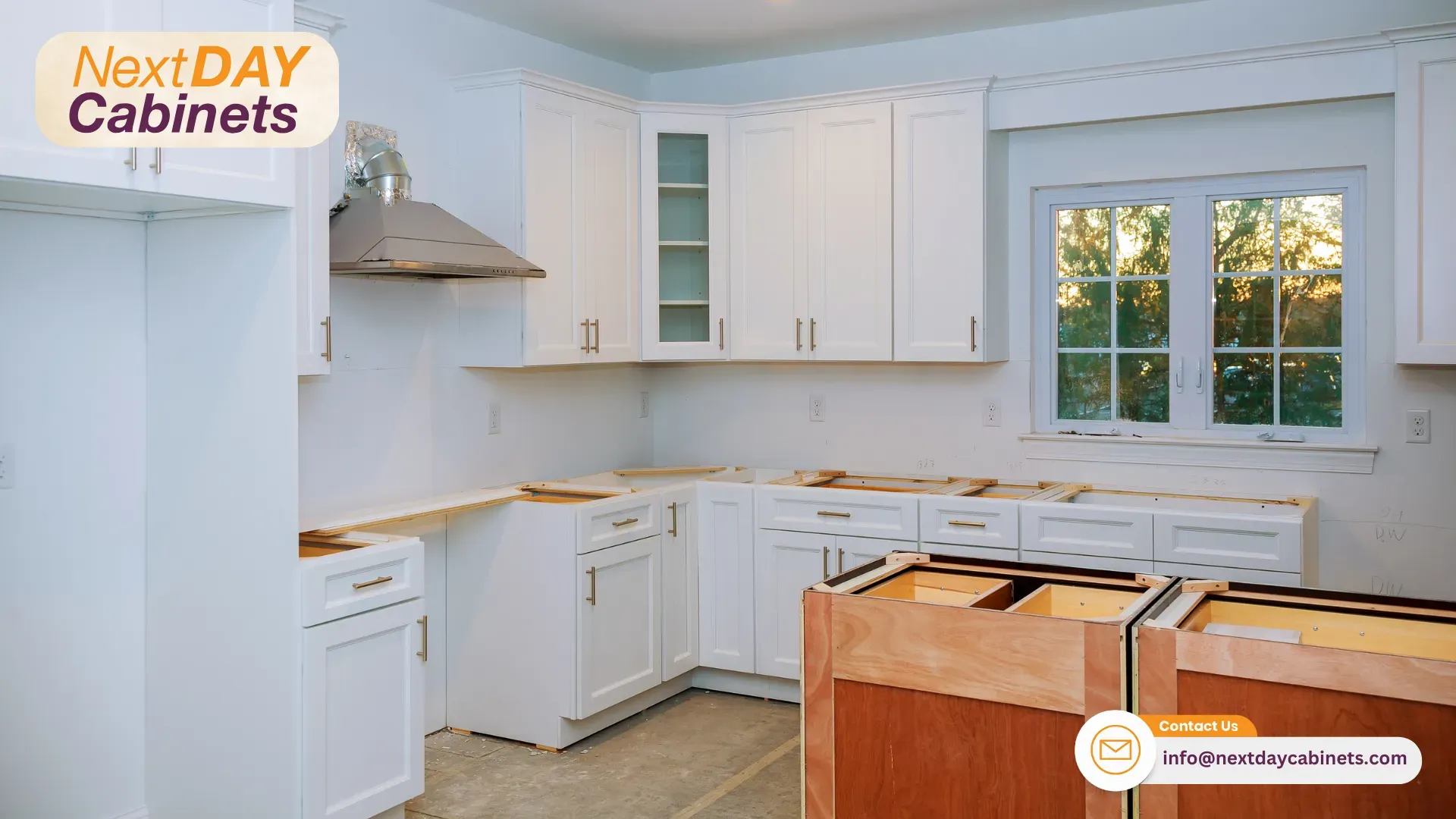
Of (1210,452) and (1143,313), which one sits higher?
(1143,313)

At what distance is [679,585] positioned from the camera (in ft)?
14.3

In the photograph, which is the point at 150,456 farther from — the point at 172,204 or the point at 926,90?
the point at 926,90

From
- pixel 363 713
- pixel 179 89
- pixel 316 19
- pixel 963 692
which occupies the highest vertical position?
pixel 316 19

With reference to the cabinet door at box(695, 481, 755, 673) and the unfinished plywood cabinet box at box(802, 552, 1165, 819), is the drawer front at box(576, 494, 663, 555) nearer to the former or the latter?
the cabinet door at box(695, 481, 755, 673)

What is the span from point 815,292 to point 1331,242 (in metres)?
1.89

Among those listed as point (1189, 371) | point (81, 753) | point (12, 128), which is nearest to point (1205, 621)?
point (1189, 371)

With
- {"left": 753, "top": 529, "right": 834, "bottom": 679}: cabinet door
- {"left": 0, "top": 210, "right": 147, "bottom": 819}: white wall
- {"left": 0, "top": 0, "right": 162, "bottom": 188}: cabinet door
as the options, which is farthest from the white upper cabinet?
{"left": 0, "top": 210, "right": 147, "bottom": 819}: white wall

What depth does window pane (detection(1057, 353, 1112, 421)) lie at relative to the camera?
14.4ft

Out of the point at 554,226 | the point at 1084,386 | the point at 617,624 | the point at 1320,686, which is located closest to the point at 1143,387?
the point at 1084,386

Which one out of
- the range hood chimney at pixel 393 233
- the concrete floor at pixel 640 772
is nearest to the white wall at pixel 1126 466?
the concrete floor at pixel 640 772

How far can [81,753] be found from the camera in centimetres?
300

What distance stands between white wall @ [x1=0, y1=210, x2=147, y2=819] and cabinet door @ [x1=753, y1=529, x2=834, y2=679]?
84.7 inches

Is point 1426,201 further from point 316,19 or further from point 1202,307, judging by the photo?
point 316,19

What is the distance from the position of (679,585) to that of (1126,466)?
1.78m
